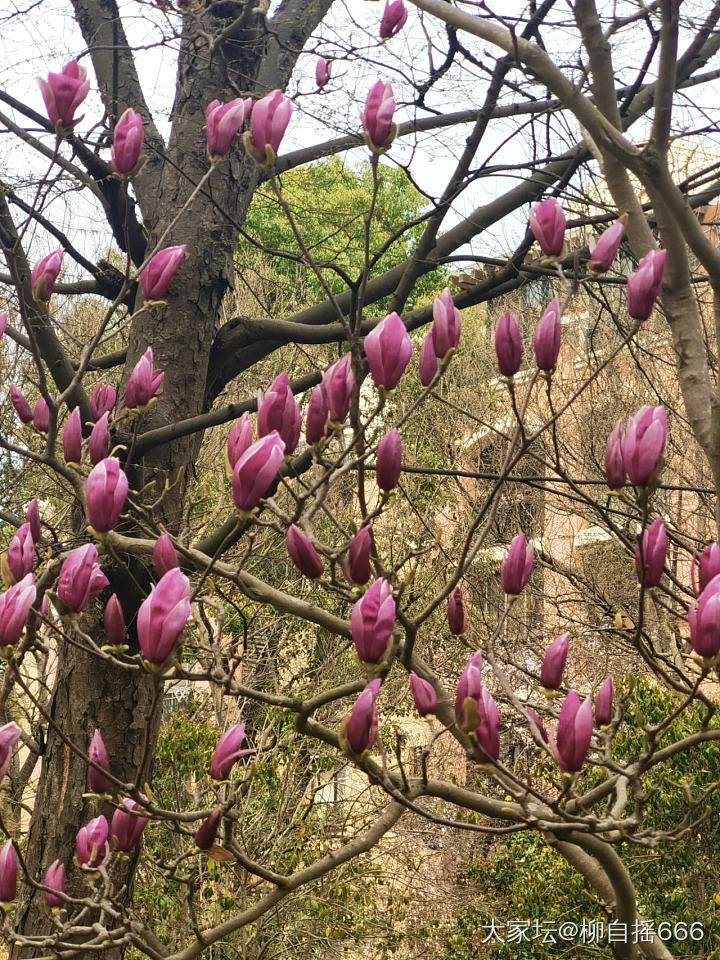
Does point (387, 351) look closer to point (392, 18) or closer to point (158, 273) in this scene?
point (158, 273)

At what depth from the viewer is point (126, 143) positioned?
2.15 meters

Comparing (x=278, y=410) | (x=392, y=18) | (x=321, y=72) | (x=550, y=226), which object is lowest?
(x=278, y=410)

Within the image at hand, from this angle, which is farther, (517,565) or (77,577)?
(517,565)

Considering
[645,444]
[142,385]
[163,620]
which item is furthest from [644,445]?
[142,385]

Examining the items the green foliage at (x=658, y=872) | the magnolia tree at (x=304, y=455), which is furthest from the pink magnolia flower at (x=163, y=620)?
the green foliage at (x=658, y=872)

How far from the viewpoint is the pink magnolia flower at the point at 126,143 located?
2145mm

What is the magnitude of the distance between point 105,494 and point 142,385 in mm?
486

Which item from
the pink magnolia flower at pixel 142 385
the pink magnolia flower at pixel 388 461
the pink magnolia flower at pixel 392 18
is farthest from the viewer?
the pink magnolia flower at pixel 392 18

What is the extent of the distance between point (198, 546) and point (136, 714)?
792 mm

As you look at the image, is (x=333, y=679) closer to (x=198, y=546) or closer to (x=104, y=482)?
(x=198, y=546)

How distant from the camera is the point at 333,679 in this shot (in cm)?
991

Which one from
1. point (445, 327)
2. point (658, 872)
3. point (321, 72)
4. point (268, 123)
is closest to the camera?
point (445, 327)

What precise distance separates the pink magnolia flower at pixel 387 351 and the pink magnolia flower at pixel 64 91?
95cm

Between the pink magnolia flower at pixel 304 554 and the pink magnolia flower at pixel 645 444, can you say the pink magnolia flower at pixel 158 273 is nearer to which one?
the pink magnolia flower at pixel 304 554
